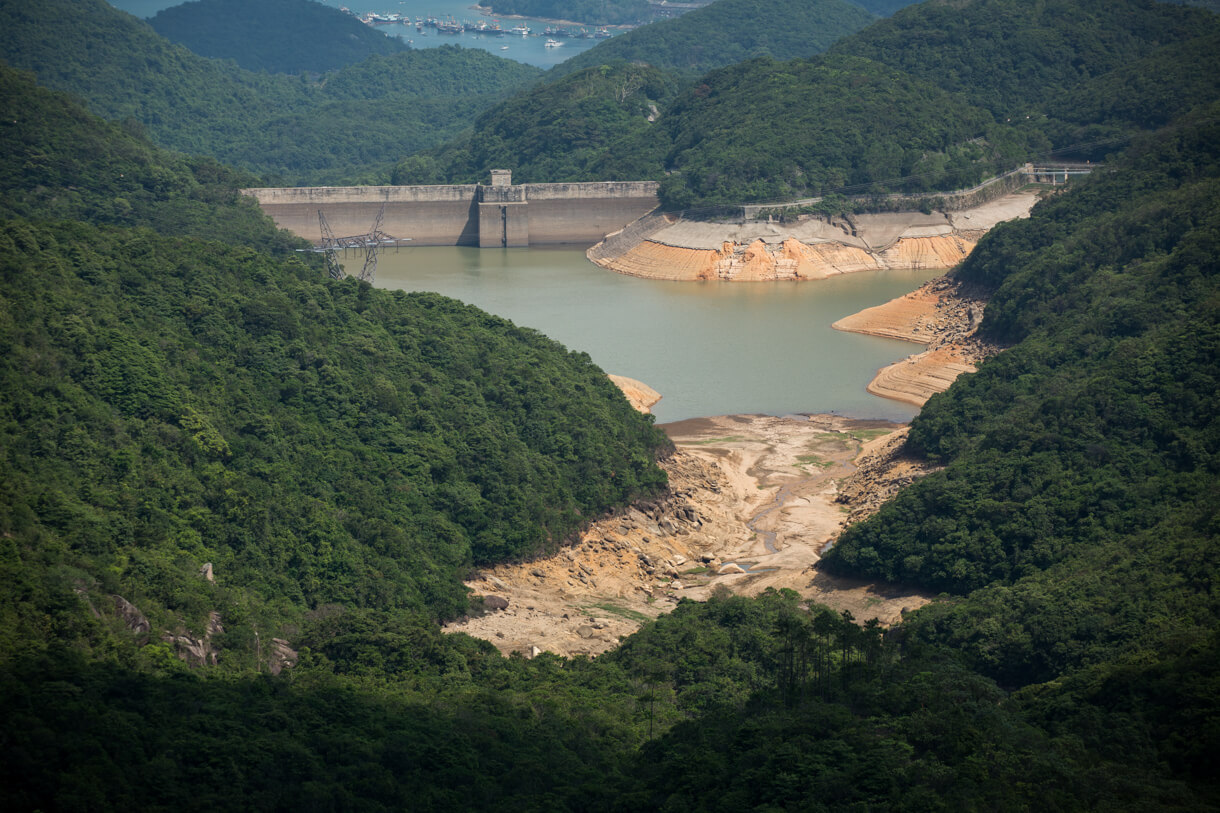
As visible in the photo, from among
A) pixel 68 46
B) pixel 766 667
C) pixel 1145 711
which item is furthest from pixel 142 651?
pixel 68 46

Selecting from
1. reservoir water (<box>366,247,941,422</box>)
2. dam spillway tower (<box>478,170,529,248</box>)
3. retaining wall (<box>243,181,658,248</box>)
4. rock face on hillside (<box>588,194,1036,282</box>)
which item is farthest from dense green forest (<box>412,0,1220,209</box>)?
reservoir water (<box>366,247,941,422</box>)

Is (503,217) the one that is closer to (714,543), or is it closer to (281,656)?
(714,543)

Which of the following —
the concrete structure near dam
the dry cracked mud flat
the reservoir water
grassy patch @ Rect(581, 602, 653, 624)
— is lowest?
grassy patch @ Rect(581, 602, 653, 624)

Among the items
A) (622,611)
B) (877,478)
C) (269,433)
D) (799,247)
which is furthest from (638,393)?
(799,247)

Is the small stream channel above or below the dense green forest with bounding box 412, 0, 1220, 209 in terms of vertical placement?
below

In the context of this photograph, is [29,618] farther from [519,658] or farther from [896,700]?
[896,700]

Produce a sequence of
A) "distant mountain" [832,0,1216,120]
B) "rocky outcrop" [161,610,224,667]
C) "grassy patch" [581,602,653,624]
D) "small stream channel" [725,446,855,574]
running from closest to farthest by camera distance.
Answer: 1. "rocky outcrop" [161,610,224,667]
2. "grassy patch" [581,602,653,624]
3. "small stream channel" [725,446,855,574]
4. "distant mountain" [832,0,1216,120]

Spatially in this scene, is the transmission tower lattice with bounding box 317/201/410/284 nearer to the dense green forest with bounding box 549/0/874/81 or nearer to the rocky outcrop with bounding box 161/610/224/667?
the rocky outcrop with bounding box 161/610/224/667
